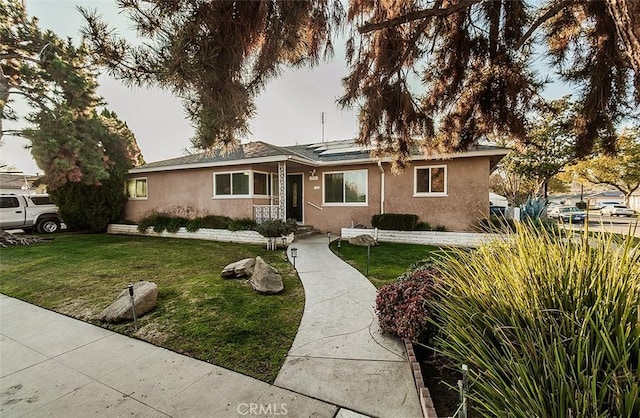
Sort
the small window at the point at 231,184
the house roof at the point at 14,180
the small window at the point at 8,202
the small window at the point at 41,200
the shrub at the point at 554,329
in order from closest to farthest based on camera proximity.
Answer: the shrub at the point at 554,329
the small window at the point at 231,184
the small window at the point at 8,202
the small window at the point at 41,200
the house roof at the point at 14,180

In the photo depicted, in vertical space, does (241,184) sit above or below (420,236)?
above

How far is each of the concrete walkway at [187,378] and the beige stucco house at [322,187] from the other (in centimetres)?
715

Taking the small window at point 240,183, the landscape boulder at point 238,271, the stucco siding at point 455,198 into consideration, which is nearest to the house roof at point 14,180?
the small window at point 240,183

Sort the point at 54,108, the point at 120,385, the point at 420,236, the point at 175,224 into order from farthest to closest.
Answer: the point at 175,224
the point at 54,108
the point at 420,236
the point at 120,385

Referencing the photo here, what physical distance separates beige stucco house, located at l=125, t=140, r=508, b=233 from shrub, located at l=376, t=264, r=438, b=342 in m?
6.62

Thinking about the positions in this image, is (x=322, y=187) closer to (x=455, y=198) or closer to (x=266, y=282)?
(x=455, y=198)

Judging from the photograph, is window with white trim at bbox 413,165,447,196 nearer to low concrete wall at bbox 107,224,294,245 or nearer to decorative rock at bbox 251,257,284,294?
low concrete wall at bbox 107,224,294,245

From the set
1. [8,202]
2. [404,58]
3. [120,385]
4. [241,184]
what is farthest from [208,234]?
[404,58]

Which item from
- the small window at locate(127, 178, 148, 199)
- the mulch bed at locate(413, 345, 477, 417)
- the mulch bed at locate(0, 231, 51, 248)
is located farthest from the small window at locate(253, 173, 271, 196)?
the mulch bed at locate(413, 345, 477, 417)

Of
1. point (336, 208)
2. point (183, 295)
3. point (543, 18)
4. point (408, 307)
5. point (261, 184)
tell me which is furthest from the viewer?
point (336, 208)

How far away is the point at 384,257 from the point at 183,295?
198 inches

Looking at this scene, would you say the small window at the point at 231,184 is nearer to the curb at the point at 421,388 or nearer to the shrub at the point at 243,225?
the shrub at the point at 243,225

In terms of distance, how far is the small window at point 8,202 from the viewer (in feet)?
39.3

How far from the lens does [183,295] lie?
4.83 meters
